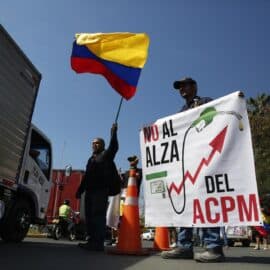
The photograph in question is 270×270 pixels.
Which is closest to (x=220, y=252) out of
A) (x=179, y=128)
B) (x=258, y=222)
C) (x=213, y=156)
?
(x=258, y=222)

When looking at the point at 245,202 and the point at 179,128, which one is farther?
the point at 179,128

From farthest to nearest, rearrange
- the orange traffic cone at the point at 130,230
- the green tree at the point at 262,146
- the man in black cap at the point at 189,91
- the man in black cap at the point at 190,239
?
the green tree at the point at 262,146 → the orange traffic cone at the point at 130,230 → the man in black cap at the point at 189,91 → the man in black cap at the point at 190,239

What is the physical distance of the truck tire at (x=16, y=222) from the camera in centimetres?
777

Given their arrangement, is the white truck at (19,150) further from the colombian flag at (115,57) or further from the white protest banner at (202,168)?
the white protest banner at (202,168)

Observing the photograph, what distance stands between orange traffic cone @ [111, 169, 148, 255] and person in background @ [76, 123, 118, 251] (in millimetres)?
404

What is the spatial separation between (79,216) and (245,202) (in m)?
13.3

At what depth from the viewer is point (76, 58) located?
7.25 metres

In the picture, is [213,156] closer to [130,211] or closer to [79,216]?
[130,211]

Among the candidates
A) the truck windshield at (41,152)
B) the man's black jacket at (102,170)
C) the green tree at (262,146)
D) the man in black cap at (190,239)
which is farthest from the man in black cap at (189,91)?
the green tree at (262,146)

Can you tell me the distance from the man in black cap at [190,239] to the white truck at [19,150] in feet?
8.33

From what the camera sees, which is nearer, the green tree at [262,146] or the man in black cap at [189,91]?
the man in black cap at [189,91]

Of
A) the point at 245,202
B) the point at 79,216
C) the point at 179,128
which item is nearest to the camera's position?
the point at 245,202

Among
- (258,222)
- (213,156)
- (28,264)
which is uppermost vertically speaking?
(213,156)

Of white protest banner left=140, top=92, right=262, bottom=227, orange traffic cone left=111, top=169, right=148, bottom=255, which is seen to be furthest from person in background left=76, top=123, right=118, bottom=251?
white protest banner left=140, top=92, right=262, bottom=227
